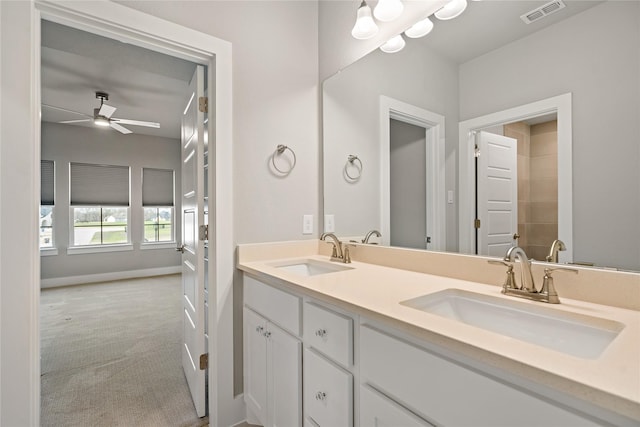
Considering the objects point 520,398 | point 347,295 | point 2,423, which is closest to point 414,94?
point 347,295

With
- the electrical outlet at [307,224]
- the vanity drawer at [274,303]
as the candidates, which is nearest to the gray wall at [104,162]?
the electrical outlet at [307,224]

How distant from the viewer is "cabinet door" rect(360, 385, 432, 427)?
0.80 meters

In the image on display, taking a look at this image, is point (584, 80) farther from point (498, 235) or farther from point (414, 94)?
point (414, 94)

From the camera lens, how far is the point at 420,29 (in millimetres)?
1496

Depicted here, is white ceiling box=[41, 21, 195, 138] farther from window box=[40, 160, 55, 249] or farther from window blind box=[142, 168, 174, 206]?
window blind box=[142, 168, 174, 206]

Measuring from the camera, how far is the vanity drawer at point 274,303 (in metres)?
1.29

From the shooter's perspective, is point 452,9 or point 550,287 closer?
point 550,287

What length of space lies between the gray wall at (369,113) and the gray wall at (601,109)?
369mm

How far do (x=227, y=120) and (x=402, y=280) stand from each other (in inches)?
49.3

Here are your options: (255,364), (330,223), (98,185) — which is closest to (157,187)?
(98,185)

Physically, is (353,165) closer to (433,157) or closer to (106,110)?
(433,157)

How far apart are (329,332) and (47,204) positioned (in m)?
5.98

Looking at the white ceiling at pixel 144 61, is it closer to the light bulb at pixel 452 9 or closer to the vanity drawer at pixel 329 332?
the light bulb at pixel 452 9

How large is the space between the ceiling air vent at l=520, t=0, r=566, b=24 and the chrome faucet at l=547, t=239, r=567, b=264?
0.81 m
